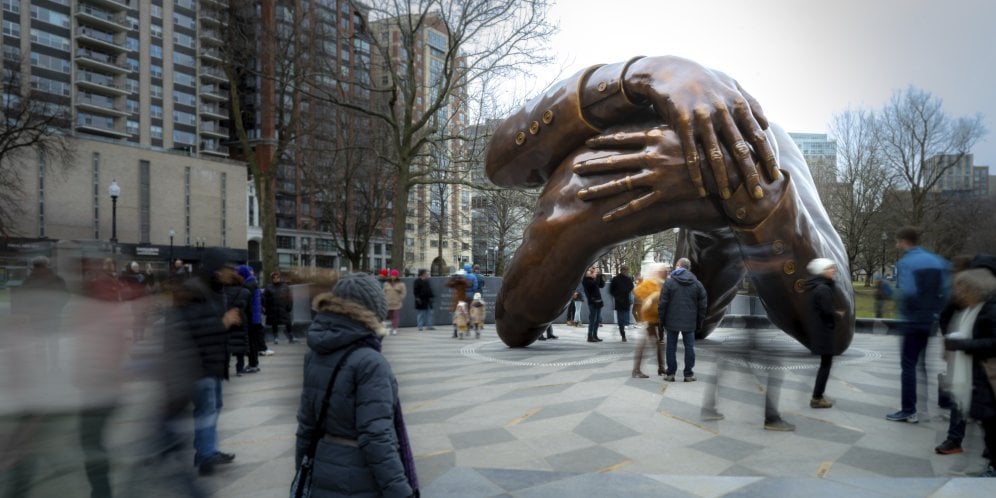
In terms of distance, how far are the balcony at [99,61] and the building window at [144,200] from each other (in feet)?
31.4

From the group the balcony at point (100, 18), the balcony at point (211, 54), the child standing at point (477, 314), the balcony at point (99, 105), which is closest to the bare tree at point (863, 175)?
the child standing at point (477, 314)

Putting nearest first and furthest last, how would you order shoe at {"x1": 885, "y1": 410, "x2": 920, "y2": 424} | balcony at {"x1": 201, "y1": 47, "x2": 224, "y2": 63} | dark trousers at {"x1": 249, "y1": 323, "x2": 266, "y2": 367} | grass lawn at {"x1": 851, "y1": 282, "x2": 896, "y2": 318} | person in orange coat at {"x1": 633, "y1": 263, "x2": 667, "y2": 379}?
shoe at {"x1": 885, "y1": 410, "x2": 920, "y2": 424}, grass lawn at {"x1": 851, "y1": 282, "x2": 896, "y2": 318}, person in orange coat at {"x1": 633, "y1": 263, "x2": 667, "y2": 379}, dark trousers at {"x1": 249, "y1": 323, "x2": 266, "y2": 367}, balcony at {"x1": 201, "y1": 47, "x2": 224, "y2": 63}

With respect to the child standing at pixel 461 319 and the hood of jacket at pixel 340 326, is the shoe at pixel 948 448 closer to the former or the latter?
the hood of jacket at pixel 340 326

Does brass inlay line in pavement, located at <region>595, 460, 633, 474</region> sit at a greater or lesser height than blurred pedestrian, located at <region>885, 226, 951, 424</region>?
lesser

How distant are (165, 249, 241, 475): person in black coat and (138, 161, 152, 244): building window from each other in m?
47.2

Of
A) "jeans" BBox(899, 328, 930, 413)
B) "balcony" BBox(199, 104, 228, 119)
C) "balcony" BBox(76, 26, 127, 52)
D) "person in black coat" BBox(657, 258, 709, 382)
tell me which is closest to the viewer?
"jeans" BBox(899, 328, 930, 413)

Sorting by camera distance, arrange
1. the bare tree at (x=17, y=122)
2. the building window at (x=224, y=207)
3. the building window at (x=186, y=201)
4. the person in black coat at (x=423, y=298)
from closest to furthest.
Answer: the person in black coat at (x=423, y=298)
the bare tree at (x=17, y=122)
the building window at (x=186, y=201)
the building window at (x=224, y=207)

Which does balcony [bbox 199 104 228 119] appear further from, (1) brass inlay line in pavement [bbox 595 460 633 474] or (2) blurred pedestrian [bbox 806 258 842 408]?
(2) blurred pedestrian [bbox 806 258 842 408]

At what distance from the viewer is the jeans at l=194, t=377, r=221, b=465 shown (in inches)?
193

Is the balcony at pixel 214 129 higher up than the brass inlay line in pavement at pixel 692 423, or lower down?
higher up

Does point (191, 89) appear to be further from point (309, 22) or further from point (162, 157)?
point (309, 22)

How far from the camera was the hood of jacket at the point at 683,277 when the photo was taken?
7.39 meters

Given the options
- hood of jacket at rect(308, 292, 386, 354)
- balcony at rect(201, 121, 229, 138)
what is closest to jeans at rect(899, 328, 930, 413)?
hood of jacket at rect(308, 292, 386, 354)

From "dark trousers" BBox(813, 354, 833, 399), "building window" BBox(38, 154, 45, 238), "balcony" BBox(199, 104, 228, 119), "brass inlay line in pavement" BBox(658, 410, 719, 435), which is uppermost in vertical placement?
"balcony" BBox(199, 104, 228, 119)
